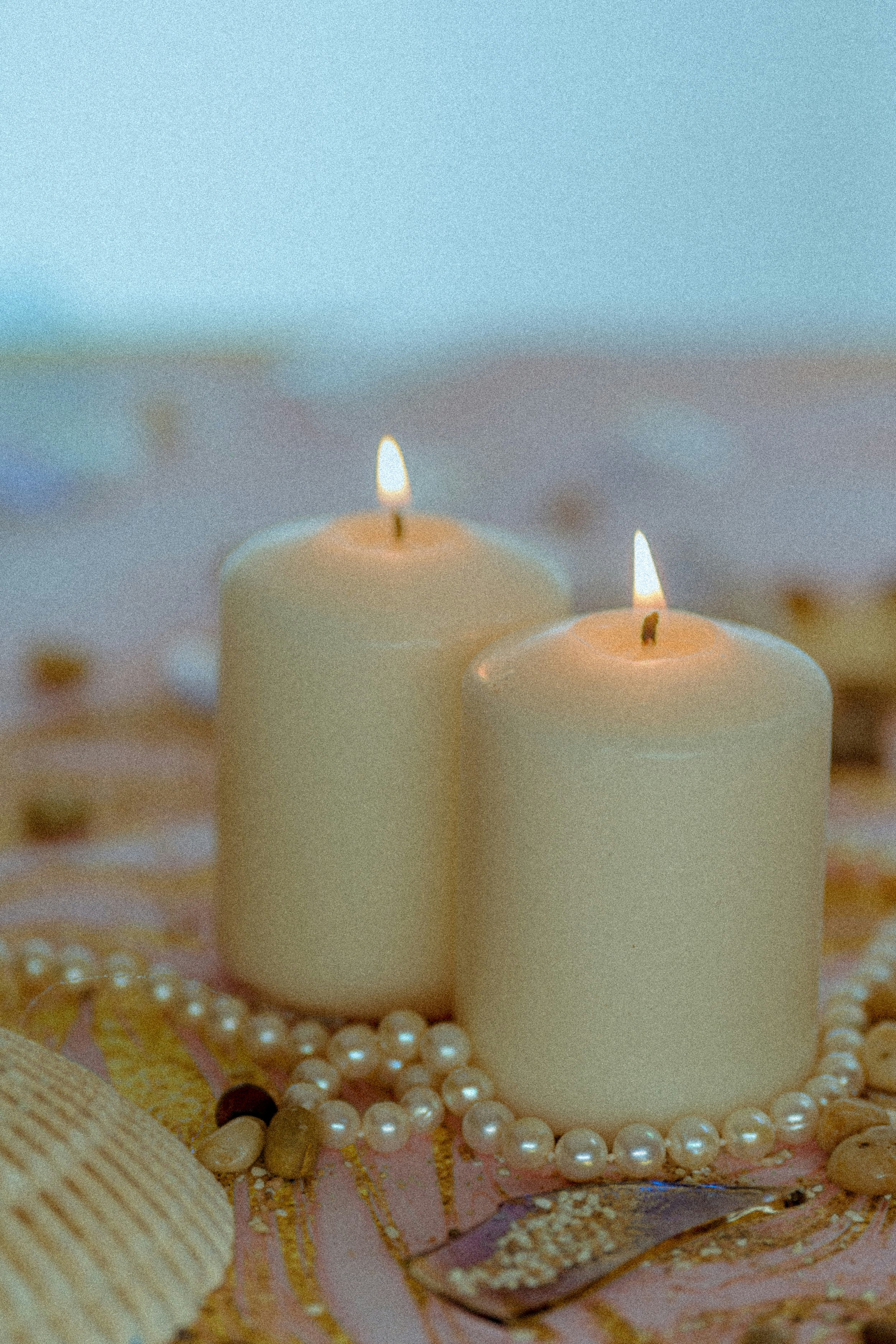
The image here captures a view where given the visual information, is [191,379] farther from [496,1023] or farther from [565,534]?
[496,1023]

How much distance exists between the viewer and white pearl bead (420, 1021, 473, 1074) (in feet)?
1.99

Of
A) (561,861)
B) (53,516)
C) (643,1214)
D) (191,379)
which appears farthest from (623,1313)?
(191,379)

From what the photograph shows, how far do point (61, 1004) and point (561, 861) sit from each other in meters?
0.27

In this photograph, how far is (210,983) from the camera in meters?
0.72

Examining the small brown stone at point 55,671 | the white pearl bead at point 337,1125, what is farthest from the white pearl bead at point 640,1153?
the small brown stone at point 55,671

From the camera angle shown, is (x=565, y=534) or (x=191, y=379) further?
(x=191, y=379)

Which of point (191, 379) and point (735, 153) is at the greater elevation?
point (735, 153)

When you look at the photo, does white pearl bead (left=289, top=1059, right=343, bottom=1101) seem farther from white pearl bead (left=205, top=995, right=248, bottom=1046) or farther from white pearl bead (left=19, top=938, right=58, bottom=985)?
white pearl bead (left=19, top=938, right=58, bottom=985)

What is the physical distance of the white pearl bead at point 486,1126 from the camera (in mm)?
579

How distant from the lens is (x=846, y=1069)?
2.04ft

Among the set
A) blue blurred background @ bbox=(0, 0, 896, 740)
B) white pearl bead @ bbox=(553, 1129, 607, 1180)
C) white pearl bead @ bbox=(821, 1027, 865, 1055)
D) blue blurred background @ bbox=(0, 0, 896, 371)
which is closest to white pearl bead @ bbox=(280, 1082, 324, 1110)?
white pearl bead @ bbox=(553, 1129, 607, 1180)

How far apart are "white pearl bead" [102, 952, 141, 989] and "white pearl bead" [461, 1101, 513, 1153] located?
0.60 ft

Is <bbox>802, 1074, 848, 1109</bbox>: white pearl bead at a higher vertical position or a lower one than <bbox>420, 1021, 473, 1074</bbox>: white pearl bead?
lower

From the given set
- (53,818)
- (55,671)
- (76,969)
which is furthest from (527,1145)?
(55,671)
